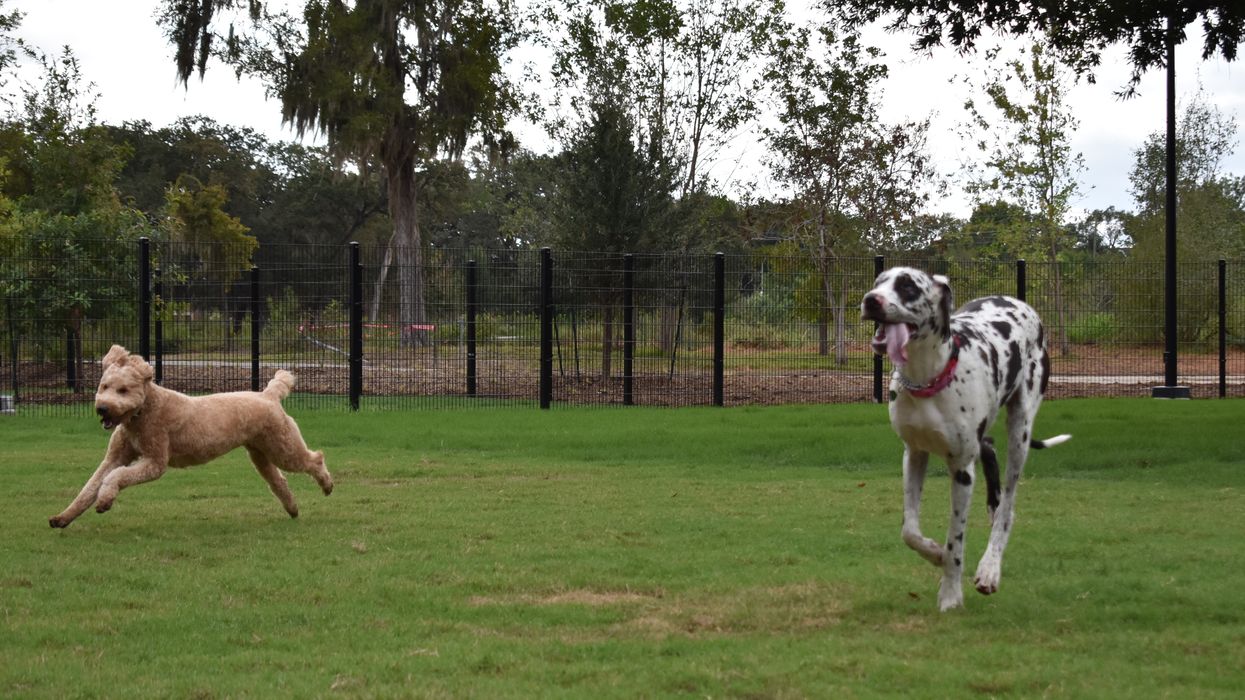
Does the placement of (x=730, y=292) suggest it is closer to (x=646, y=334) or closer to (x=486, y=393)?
(x=646, y=334)

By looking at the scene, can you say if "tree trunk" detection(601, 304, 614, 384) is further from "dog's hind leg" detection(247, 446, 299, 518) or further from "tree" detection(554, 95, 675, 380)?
"dog's hind leg" detection(247, 446, 299, 518)

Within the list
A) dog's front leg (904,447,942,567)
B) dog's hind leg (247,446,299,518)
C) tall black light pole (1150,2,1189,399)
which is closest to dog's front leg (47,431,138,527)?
dog's hind leg (247,446,299,518)

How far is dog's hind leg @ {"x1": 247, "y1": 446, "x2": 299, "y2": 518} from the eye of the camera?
9.67m

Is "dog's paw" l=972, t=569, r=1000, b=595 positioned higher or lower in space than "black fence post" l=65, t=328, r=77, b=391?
lower

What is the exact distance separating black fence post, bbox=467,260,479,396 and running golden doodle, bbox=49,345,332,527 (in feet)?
31.8

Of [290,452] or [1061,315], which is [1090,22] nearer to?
[1061,315]

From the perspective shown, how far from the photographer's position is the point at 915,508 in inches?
252

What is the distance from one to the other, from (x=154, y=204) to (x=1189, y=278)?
49.2 metres

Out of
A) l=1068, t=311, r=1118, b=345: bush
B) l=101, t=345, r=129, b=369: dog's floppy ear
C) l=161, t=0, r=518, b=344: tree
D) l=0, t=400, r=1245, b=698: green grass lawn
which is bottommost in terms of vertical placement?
l=0, t=400, r=1245, b=698: green grass lawn

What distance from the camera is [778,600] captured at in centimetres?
664

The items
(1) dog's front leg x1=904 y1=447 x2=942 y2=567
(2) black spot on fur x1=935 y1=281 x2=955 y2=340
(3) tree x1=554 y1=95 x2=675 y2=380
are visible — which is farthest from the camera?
(3) tree x1=554 y1=95 x2=675 y2=380

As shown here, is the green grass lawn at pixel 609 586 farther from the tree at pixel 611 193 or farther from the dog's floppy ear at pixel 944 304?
the tree at pixel 611 193

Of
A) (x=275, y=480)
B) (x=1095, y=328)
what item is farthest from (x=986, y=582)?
(x=1095, y=328)

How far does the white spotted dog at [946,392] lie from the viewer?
5.98 meters
